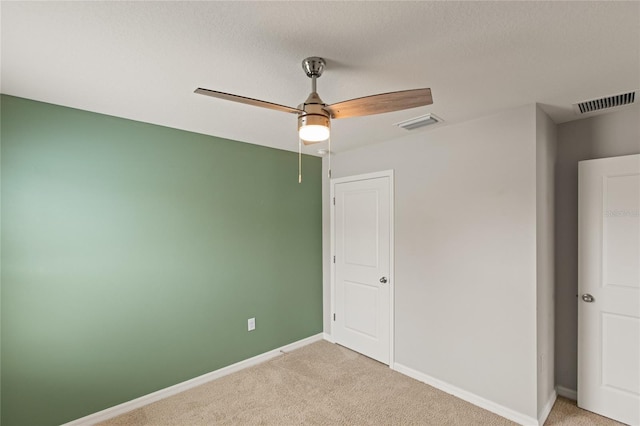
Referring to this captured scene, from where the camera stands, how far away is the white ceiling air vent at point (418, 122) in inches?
102

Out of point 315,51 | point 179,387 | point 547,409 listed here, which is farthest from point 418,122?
point 179,387

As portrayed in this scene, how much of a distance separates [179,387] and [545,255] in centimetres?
332

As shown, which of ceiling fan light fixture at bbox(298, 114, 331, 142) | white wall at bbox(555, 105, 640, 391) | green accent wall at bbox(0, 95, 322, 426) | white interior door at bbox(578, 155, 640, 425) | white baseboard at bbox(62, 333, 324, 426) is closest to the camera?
ceiling fan light fixture at bbox(298, 114, 331, 142)

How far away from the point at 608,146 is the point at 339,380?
306 centimetres

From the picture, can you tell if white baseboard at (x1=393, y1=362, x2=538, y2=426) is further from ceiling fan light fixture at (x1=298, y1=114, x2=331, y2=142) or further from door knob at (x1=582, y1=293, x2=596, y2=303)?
ceiling fan light fixture at (x1=298, y1=114, x2=331, y2=142)

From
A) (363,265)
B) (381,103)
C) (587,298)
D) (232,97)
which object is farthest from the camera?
(363,265)

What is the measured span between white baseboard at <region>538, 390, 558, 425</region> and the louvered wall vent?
230cm

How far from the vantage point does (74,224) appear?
2348mm

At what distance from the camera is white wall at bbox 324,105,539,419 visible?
2365 mm

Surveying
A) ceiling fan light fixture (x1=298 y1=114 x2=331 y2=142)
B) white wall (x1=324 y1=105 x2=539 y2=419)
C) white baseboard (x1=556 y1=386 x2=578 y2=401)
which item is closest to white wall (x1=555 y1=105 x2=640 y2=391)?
white baseboard (x1=556 y1=386 x2=578 y2=401)

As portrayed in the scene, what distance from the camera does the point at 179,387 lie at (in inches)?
112

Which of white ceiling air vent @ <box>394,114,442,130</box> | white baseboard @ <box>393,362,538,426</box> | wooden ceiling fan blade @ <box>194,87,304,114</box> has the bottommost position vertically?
white baseboard @ <box>393,362,538,426</box>

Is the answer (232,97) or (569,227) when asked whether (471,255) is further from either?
(232,97)

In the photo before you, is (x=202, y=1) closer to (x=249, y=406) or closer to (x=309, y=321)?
(x=249, y=406)
